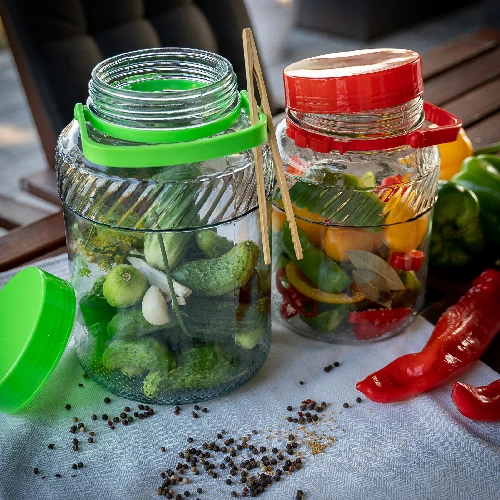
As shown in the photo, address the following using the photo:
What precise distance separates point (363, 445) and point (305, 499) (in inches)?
3.7

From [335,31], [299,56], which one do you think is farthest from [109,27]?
[335,31]

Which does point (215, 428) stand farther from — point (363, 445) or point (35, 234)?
point (35, 234)

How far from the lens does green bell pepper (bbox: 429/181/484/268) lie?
0.98m

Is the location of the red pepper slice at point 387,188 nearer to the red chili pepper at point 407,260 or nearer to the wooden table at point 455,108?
the red chili pepper at point 407,260

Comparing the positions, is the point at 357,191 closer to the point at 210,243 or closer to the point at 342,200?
the point at 342,200

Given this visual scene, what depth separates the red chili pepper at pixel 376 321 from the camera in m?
0.88

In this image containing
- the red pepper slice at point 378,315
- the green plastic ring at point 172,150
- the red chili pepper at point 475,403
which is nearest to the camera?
the green plastic ring at point 172,150

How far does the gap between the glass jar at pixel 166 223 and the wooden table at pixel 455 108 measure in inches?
9.1

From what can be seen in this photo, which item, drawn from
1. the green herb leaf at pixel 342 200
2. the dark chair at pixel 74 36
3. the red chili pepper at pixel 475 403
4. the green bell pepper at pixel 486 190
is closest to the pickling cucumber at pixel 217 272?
the green herb leaf at pixel 342 200

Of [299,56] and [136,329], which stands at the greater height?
[136,329]

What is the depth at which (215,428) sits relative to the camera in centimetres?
78

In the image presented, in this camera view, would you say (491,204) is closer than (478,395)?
No

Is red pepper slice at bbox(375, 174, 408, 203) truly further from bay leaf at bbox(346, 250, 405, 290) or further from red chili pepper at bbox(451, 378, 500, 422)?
red chili pepper at bbox(451, 378, 500, 422)

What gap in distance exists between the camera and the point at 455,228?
99 centimetres
